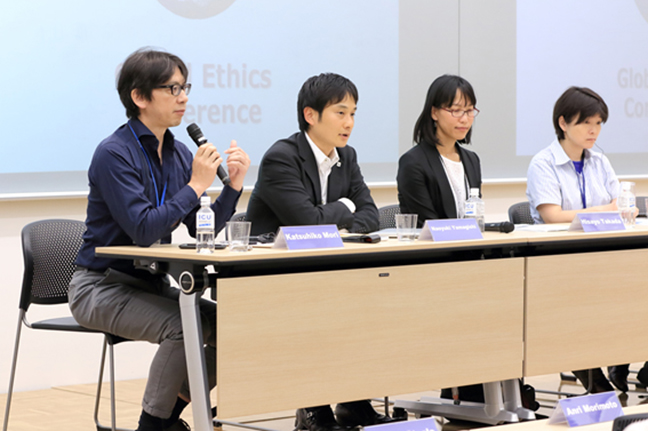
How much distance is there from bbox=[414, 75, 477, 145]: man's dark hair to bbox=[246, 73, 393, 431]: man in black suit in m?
0.38

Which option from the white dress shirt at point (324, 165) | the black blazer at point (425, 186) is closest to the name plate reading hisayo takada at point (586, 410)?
the white dress shirt at point (324, 165)

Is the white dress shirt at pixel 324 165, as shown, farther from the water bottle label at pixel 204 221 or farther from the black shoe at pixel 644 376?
the black shoe at pixel 644 376

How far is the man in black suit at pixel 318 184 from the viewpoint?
9.52 feet

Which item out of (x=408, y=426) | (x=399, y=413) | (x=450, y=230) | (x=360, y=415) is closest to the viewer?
(x=408, y=426)

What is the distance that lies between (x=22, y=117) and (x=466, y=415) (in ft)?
7.39

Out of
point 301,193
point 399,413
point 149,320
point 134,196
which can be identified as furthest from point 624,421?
point 399,413

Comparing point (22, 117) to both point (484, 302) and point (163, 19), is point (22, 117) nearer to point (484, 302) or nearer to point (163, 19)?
point (163, 19)

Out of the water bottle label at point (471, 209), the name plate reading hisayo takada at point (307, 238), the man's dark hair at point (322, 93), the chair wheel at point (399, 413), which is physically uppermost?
the man's dark hair at point (322, 93)

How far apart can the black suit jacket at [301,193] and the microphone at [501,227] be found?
395 mm

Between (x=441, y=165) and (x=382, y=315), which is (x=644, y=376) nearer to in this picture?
(x=441, y=165)

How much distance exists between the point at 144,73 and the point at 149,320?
0.78 m

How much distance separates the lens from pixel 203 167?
2.59m

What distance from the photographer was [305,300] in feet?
7.67

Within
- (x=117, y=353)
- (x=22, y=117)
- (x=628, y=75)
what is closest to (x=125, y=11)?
(x=22, y=117)
